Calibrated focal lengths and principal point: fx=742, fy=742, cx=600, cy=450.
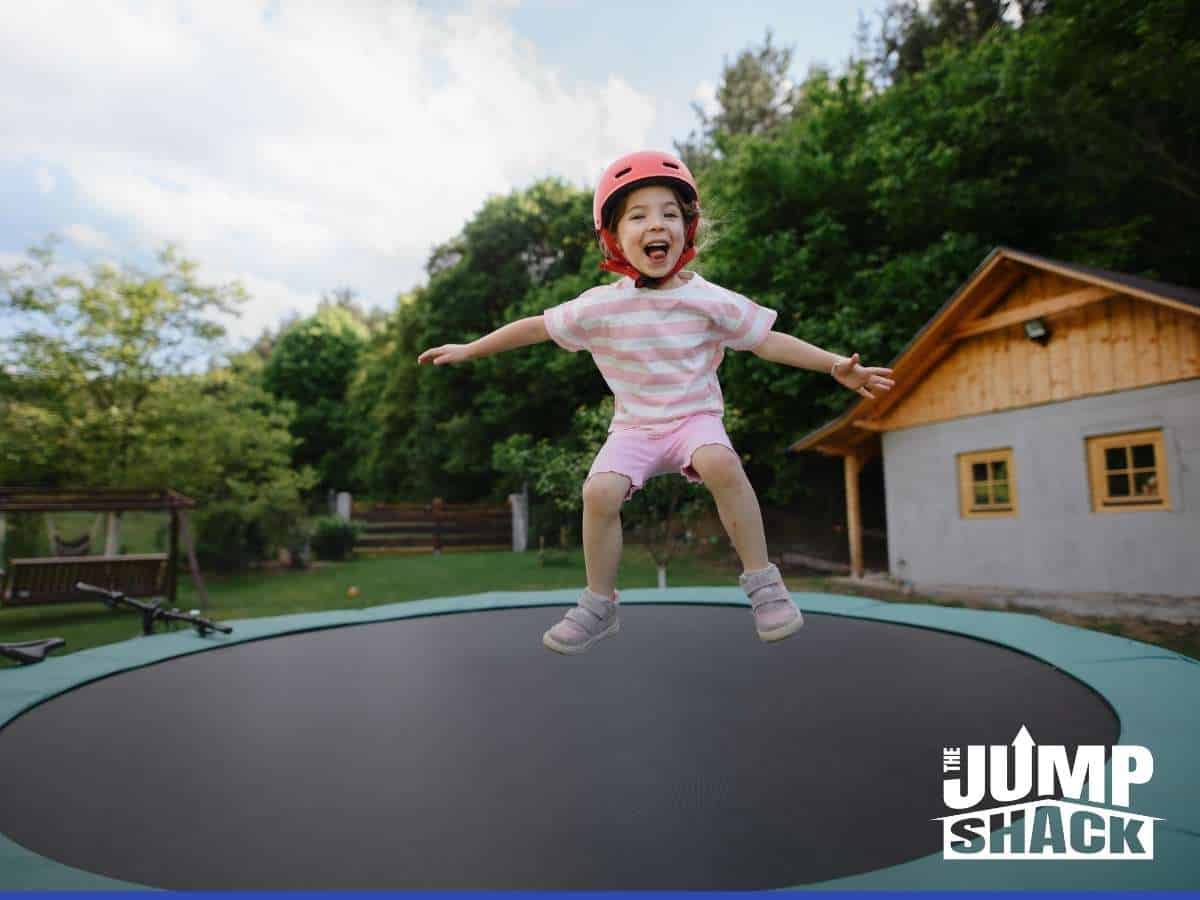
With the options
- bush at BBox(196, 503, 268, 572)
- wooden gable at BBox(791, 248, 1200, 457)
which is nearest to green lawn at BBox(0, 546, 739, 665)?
bush at BBox(196, 503, 268, 572)

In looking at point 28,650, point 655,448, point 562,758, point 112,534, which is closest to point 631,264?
point 655,448

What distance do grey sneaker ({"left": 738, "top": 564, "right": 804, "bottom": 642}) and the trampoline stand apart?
0.22 metres

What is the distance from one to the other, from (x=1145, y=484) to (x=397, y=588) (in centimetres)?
623

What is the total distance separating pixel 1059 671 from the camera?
1.92m

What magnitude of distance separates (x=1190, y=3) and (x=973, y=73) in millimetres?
3235

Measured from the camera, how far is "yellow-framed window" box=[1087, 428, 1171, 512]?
4.79 meters

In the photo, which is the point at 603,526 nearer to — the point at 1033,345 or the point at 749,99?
the point at 1033,345

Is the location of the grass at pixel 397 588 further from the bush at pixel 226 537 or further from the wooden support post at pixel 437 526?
the wooden support post at pixel 437 526

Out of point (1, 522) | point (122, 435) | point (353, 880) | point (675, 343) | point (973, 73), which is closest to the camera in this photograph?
point (353, 880)

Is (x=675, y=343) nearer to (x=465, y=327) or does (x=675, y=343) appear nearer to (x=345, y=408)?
(x=465, y=327)

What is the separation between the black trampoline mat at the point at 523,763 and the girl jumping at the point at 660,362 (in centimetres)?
26

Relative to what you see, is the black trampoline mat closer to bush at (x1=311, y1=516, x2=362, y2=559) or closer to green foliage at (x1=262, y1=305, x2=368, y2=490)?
bush at (x1=311, y1=516, x2=362, y2=559)

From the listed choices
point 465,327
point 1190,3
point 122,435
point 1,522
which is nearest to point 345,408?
point 465,327

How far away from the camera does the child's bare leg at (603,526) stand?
137 cm
